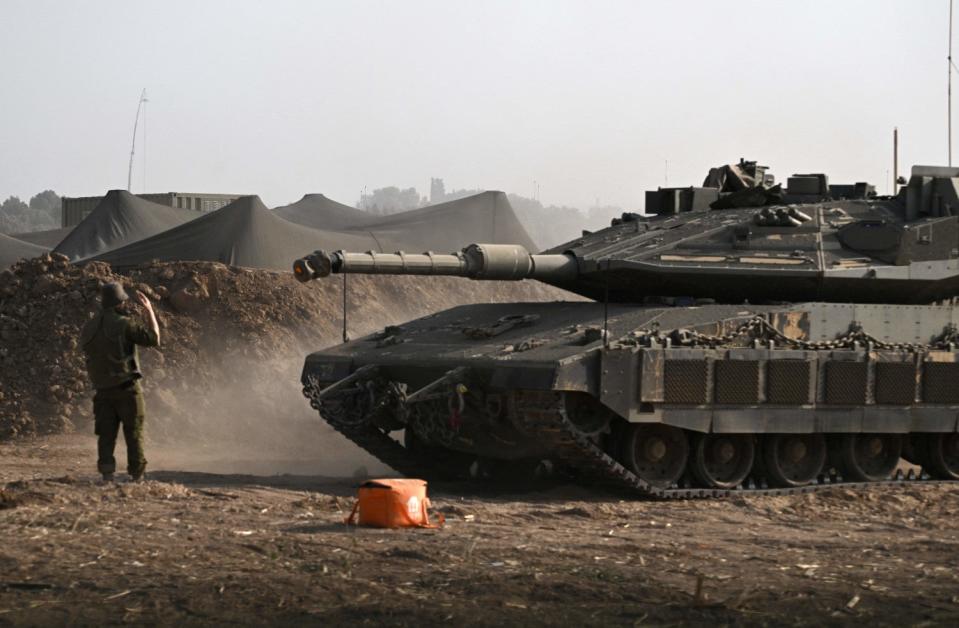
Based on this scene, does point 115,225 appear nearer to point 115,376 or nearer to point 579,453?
point 115,376

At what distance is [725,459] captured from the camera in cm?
1401

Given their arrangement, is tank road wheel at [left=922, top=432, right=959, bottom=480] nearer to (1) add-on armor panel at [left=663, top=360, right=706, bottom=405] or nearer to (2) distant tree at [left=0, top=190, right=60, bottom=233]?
(1) add-on armor panel at [left=663, top=360, right=706, bottom=405]

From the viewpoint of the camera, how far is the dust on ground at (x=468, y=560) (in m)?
7.54

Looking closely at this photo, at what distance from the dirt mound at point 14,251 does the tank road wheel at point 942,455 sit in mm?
18591

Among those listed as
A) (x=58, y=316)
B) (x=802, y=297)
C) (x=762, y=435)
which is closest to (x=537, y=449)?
(x=762, y=435)

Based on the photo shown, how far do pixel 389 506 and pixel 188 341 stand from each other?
473 inches

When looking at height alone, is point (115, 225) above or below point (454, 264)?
above

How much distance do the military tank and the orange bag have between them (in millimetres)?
2086

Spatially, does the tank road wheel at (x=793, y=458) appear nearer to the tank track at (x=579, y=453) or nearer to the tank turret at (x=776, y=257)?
the tank track at (x=579, y=453)

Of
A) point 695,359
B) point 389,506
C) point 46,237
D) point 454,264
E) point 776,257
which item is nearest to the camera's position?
point 389,506

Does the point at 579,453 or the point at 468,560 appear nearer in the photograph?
the point at 468,560

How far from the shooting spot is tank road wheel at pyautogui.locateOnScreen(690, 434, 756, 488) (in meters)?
13.8

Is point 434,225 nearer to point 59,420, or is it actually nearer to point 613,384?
point 59,420

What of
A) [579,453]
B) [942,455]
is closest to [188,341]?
[579,453]
